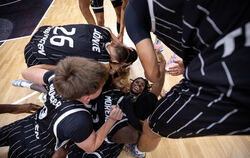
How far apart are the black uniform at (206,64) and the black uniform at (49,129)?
1.28 ft

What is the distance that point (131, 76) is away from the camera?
1776mm

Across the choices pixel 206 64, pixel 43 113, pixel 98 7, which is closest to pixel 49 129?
pixel 43 113

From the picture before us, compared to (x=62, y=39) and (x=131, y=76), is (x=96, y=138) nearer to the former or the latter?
(x=62, y=39)

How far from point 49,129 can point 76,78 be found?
41 cm

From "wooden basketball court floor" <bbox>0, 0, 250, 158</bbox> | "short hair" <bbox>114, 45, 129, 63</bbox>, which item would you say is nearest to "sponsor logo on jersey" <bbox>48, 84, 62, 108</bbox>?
"short hair" <bbox>114, 45, 129, 63</bbox>

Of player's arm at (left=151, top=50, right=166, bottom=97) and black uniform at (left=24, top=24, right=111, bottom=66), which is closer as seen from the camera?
player's arm at (left=151, top=50, right=166, bottom=97)

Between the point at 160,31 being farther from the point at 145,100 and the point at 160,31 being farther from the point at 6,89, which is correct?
the point at 6,89

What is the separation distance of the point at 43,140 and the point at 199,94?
0.99m

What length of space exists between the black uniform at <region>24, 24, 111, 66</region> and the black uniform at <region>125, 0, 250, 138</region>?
0.68 m

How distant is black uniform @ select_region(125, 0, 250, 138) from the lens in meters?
0.37

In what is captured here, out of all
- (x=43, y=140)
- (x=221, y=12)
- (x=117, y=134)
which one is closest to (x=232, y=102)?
(x=221, y=12)

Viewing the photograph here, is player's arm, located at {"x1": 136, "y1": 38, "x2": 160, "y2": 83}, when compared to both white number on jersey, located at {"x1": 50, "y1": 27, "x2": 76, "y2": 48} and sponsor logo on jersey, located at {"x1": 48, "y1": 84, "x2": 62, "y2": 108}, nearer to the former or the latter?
sponsor logo on jersey, located at {"x1": 48, "y1": 84, "x2": 62, "y2": 108}

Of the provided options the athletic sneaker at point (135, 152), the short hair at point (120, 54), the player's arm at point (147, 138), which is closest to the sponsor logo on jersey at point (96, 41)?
the short hair at point (120, 54)

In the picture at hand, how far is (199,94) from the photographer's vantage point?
1.62 ft
